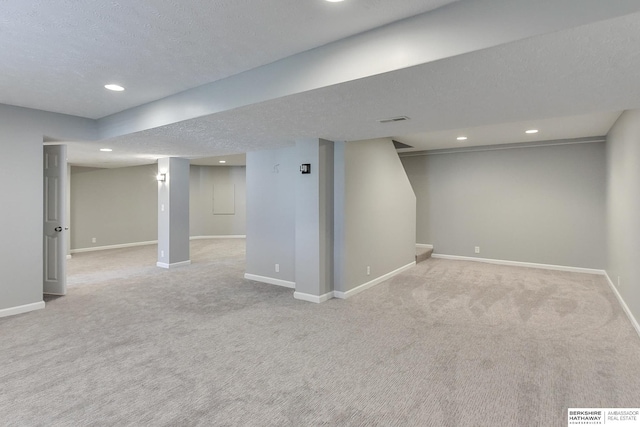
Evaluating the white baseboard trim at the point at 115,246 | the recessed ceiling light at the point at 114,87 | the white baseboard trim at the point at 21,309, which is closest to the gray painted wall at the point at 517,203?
the recessed ceiling light at the point at 114,87

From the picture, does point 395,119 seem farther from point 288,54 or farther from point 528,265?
point 528,265

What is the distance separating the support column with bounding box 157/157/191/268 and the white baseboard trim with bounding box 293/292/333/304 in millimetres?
3465

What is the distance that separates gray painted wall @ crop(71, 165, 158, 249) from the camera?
8891mm

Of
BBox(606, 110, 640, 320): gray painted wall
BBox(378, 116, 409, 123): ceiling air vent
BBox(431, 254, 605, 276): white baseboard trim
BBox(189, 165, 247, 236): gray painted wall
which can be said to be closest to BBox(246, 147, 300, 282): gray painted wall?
BBox(378, 116, 409, 123): ceiling air vent

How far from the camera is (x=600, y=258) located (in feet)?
20.4

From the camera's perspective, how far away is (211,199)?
11656 millimetres

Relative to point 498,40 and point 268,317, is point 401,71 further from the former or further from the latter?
point 268,317

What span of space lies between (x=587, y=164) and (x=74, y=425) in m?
8.07

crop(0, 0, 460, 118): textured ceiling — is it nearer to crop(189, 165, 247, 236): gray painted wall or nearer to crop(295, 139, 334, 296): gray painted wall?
crop(295, 139, 334, 296): gray painted wall

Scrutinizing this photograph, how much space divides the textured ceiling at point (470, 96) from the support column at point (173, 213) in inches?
84.1

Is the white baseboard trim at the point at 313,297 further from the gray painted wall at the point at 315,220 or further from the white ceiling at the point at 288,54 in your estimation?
the white ceiling at the point at 288,54

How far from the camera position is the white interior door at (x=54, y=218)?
490 centimetres

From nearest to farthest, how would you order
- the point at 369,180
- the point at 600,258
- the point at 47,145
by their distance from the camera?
the point at 47,145
the point at 369,180
the point at 600,258

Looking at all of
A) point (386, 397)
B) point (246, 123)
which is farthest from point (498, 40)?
point (246, 123)
